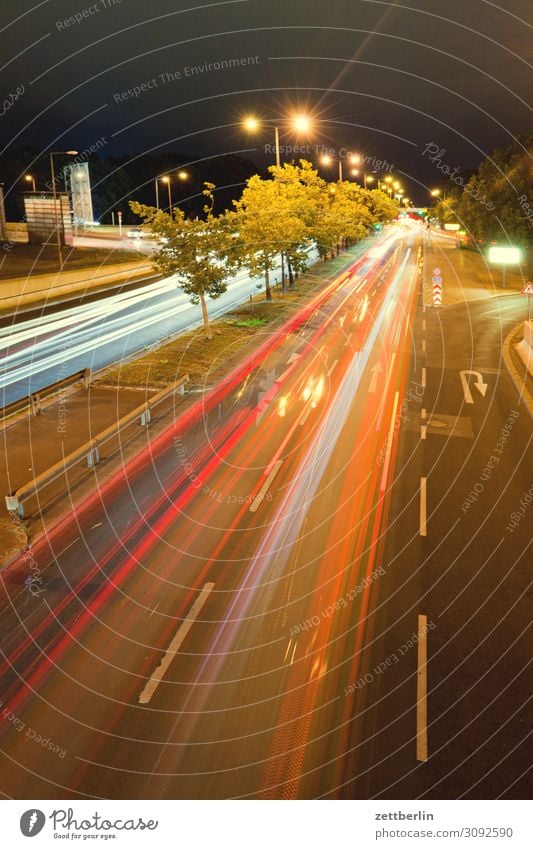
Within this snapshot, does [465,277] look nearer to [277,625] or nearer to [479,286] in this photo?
[479,286]

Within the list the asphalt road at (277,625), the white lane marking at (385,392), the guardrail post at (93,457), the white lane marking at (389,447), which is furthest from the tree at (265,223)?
the guardrail post at (93,457)

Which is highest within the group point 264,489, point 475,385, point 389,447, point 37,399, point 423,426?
point 37,399

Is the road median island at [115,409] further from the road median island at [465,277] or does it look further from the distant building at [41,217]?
the distant building at [41,217]

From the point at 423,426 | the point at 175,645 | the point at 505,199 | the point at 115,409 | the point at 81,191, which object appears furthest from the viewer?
the point at 81,191

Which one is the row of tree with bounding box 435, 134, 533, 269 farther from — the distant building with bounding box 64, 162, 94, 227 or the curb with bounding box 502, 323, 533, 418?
the distant building with bounding box 64, 162, 94, 227

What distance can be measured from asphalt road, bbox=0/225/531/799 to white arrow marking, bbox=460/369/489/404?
4.08 m

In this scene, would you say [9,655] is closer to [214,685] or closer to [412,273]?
[214,685]

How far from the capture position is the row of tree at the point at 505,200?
67.1 meters

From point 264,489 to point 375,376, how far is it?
449 inches

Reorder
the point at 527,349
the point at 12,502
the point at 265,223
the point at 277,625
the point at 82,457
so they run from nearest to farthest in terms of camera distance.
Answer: the point at 277,625 → the point at 12,502 → the point at 82,457 → the point at 527,349 → the point at 265,223

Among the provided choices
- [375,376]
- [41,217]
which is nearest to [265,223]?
[375,376]

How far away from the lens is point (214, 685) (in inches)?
353

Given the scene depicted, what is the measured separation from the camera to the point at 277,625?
34.0ft

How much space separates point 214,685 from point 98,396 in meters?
14.5
